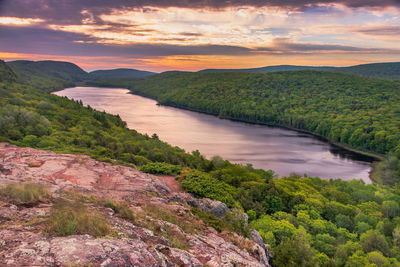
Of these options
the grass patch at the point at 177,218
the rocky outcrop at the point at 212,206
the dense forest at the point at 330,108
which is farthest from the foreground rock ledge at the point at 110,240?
the dense forest at the point at 330,108

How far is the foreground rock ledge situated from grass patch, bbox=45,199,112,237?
11.6 inches

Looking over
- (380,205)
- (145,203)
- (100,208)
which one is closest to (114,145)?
(145,203)

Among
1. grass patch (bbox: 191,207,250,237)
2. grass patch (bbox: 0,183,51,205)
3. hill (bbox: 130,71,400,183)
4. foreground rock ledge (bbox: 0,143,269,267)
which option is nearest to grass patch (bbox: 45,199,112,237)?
foreground rock ledge (bbox: 0,143,269,267)

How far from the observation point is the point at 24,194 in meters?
10.0

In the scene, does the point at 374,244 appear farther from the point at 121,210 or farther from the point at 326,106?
the point at 326,106

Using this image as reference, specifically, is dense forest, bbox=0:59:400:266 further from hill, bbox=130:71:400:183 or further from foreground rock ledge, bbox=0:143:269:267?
foreground rock ledge, bbox=0:143:269:267

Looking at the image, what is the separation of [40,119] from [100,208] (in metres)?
43.1

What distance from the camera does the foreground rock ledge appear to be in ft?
22.0

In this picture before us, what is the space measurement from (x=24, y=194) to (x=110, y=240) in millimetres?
4719

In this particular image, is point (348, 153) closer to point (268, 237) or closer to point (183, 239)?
point (268, 237)

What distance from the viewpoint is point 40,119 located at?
46219 millimetres

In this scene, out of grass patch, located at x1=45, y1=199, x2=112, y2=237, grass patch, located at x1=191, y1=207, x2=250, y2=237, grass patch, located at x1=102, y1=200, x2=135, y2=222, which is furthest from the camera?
grass patch, located at x1=191, y1=207, x2=250, y2=237

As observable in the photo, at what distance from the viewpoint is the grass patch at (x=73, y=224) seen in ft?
25.3

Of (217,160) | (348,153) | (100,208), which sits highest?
(100,208)
